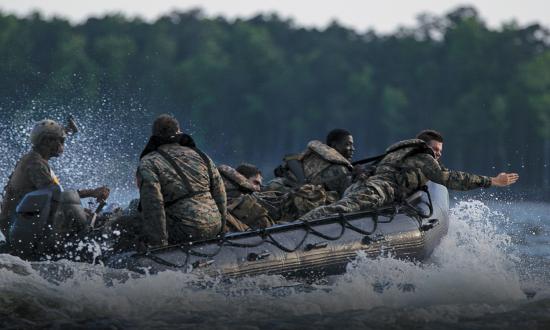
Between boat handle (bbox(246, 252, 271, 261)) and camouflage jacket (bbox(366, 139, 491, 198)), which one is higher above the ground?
camouflage jacket (bbox(366, 139, 491, 198))

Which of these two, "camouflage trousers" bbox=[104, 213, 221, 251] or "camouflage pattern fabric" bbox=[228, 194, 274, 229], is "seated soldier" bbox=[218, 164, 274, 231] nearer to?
"camouflage pattern fabric" bbox=[228, 194, 274, 229]

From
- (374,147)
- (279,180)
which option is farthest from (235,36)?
(279,180)

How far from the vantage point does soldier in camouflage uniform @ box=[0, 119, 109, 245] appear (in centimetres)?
1297

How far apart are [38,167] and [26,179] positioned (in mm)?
185

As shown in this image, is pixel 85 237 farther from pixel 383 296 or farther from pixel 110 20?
pixel 110 20

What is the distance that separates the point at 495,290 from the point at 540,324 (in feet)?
4.01

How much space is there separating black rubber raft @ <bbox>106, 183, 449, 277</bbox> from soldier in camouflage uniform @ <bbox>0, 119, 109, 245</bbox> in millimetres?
1008

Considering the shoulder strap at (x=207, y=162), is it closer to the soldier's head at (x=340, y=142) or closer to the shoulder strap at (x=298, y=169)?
the shoulder strap at (x=298, y=169)

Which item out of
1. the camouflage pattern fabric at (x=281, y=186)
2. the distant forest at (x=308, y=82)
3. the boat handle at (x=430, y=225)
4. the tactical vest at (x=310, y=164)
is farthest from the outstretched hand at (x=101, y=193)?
the distant forest at (x=308, y=82)

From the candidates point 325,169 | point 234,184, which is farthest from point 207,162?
point 325,169

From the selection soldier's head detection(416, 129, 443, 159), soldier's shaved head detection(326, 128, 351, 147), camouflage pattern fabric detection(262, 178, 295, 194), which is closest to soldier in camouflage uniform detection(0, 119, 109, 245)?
camouflage pattern fabric detection(262, 178, 295, 194)

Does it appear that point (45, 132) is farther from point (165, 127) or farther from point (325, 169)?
point (325, 169)

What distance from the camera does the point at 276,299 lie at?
1243 centimetres

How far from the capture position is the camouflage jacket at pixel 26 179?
13.0 m
